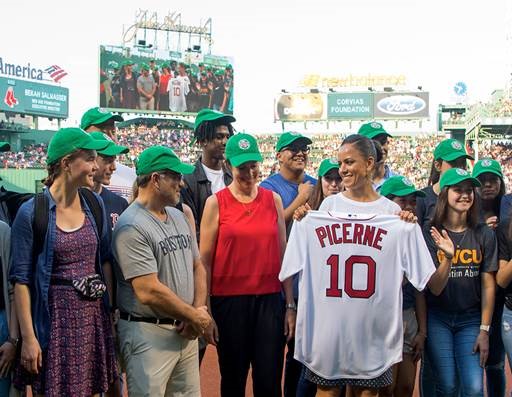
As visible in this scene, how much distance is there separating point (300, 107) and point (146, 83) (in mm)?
15199

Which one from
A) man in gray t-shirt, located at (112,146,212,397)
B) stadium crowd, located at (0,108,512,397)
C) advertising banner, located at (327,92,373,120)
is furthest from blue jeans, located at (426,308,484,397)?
advertising banner, located at (327,92,373,120)

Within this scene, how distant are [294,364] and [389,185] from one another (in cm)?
148

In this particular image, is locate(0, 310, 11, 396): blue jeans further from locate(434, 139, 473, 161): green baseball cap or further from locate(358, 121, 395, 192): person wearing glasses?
locate(434, 139, 473, 161): green baseball cap

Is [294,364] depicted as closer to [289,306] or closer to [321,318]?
[289,306]

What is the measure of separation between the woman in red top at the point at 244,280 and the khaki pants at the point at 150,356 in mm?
496

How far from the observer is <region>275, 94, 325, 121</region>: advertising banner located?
2192 inches

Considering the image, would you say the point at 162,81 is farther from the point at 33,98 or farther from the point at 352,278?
the point at 352,278

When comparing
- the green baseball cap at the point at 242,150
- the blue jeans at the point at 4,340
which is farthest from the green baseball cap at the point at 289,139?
the blue jeans at the point at 4,340

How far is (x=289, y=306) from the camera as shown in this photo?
14.3 feet

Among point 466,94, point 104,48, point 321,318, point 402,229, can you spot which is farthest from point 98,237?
point 466,94

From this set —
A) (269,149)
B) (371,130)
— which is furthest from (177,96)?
(371,130)

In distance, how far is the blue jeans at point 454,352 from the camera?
164 inches

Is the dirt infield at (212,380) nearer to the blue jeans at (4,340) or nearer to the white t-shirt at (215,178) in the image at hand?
the white t-shirt at (215,178)

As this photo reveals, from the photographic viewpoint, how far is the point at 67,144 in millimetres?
3535
